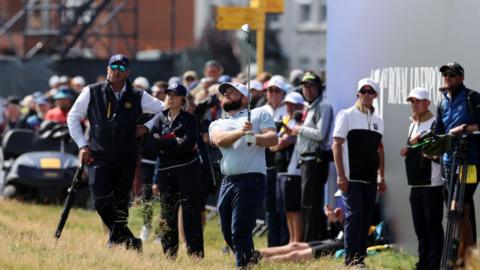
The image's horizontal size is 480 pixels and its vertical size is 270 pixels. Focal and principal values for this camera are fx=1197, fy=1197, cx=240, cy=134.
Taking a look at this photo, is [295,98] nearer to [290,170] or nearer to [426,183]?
[290,170]

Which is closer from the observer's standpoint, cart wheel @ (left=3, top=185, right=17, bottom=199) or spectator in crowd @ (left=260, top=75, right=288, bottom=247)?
spectator in crowd @ (left=260, top=75, right=288, bottom=247)

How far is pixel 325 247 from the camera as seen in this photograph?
13.3 m

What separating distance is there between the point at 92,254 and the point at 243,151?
5.39ft

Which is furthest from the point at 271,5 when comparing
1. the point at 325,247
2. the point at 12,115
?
the point at 325,247

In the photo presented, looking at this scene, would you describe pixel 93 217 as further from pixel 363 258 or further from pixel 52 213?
pixel 363 258

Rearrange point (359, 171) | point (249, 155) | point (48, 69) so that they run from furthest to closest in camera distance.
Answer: point (48, 69) < point (359, 171) < point (249, 155)

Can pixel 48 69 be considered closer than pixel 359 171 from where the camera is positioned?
No

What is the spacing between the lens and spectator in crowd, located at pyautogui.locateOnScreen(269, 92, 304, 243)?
14641 mm

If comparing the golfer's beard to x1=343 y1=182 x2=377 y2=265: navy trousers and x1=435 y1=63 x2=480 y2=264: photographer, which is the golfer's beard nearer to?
x1=435 y1=63 x2=480 y2=264: photographer

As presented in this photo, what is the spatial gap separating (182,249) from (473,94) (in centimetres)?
379

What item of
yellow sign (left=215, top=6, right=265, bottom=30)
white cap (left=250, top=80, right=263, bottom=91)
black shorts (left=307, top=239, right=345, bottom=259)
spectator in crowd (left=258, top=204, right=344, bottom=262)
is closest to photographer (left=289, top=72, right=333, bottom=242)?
spectator in crowd (left=258, top=204, right=344, bottom=262)

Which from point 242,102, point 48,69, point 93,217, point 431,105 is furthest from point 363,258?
point 48,69

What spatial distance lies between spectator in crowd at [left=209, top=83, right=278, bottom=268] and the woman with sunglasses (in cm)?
131

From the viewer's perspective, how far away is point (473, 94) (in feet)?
37.1
